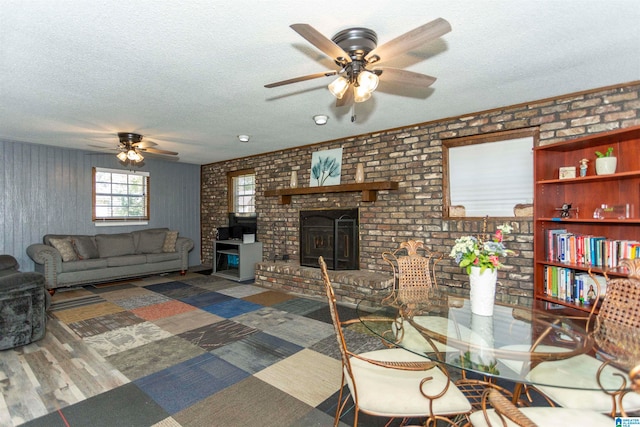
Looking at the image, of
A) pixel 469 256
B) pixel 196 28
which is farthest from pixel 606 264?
pixel 196 28

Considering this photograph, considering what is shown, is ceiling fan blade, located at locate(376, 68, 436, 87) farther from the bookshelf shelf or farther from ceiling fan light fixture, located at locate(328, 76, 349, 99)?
the bookshelf shelf

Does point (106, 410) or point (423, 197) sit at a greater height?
point (423, 197)

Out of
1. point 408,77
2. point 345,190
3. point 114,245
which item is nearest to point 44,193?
point 114,245

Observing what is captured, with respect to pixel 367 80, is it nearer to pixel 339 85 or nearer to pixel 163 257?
pixel 339 85

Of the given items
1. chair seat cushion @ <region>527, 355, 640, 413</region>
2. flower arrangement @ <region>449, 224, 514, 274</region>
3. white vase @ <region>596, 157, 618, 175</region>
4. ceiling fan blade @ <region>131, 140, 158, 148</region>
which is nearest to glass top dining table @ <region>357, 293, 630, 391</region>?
chair seat cushion @ <region>527, 355, 640, 413</region>

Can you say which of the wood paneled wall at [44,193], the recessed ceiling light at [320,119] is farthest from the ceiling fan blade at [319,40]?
the wood paneled wall at [44,193]

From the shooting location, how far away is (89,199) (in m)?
5.90

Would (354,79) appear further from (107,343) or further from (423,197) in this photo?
(107,343)

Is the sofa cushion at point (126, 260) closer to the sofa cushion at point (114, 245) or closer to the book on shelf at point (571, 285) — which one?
the sofa cushion at point (114, 245)

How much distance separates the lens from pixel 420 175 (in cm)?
400

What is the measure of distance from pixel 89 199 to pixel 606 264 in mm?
7535

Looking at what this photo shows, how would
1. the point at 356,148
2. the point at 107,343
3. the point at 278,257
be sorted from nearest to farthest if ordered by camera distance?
the point at 107,343 < the point at 356,148 < the point at 278,257

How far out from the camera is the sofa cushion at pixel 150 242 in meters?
6.14

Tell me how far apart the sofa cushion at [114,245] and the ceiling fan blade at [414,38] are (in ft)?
19.0
